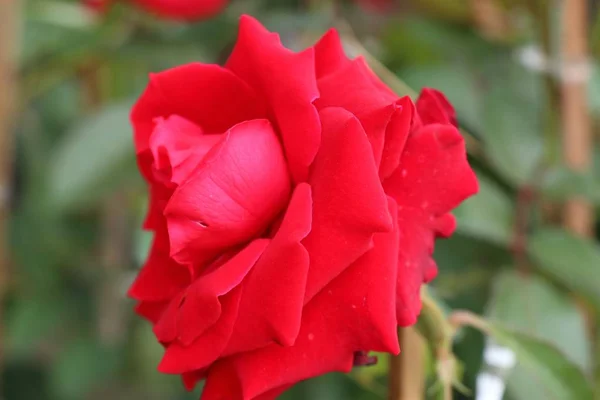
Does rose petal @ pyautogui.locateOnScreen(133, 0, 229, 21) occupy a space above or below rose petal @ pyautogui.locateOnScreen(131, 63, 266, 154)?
below

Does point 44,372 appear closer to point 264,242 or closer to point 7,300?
point 7,300

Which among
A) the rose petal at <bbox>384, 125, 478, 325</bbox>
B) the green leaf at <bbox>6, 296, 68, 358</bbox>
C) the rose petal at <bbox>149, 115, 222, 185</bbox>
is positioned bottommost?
the green leaf at <bbox>6, 296, 68, 358</bbox>

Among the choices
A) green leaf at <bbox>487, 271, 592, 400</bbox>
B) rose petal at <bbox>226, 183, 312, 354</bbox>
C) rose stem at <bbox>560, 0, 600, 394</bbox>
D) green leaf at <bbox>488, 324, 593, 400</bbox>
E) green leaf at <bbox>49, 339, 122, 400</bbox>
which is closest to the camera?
rose petal at <bbox>226, 183, 312, 354</bbox>

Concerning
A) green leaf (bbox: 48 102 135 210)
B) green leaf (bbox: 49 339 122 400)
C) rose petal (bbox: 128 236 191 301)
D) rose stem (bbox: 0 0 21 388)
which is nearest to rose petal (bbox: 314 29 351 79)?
rose petal (bbox: 128 236 191 301)

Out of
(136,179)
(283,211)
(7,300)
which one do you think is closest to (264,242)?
(283,211)

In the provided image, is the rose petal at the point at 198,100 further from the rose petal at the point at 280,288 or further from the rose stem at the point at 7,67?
the rose stem at the point at 7,67

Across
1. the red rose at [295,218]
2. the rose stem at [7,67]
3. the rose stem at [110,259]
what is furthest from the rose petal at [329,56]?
the rose stem at [110,259]

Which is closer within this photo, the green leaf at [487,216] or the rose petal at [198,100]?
the rose petal at [198,100]

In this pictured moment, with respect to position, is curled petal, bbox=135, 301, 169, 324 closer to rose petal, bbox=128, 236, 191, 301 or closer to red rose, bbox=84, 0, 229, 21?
rose petal, bbox=128, 236, 191, 301
